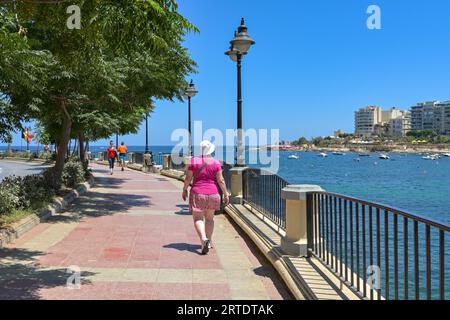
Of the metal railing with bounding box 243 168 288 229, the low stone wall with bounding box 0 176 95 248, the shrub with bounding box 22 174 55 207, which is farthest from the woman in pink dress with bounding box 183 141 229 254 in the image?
the shrub with bounding box 22 174 55 207

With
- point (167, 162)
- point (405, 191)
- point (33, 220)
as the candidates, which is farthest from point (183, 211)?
point (405, 191)

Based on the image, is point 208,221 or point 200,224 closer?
point 200,224

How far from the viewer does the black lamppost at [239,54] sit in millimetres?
12188

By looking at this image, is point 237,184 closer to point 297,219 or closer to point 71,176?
point 297,219

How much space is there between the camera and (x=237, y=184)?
12.4 meters

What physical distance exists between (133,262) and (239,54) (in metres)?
7.34

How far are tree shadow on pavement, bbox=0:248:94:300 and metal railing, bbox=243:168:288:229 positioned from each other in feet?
11.5

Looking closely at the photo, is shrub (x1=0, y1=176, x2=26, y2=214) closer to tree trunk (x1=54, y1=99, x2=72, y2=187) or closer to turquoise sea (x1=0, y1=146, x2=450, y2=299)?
tree trunk (x1=54, y1=99, x2=72, y2=187)

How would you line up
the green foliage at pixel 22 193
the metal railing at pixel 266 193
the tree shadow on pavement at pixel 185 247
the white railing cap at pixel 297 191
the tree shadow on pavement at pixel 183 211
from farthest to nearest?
the tree shadow on pavement at pixel 183 211, the green foliage at pixel 22 193, the metal railing at pixel 266 193, the tree shadow on pavement at pixel 185 247, the white railing cap at pixel 297 191

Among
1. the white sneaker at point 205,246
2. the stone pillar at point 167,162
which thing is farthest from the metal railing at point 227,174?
the stone pillar at point 167,162

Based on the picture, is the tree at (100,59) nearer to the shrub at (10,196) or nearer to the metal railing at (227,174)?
the shrub at (10,196)

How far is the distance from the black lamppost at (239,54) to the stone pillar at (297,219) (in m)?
5.78

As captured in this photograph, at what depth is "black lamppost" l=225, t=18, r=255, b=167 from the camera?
12.2 metres
